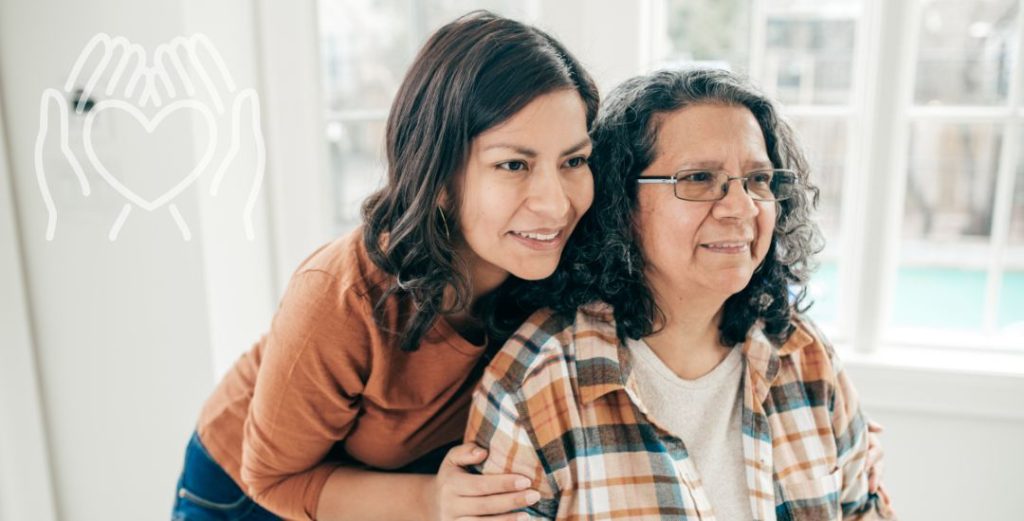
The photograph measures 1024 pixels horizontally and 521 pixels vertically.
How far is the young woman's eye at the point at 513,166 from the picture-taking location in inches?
43.6

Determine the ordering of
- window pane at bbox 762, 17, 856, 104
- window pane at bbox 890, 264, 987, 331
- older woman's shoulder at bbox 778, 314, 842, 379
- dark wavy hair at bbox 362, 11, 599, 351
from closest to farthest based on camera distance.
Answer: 1. dark wavy hair at bbox 362, 11, 599, 351
2. older woman's shoulder at bbox 778, 314, 842, 379
3. window pane at bbox 762, 17, 856, 104
4. window pane at bbox 890, 264, 987, 331

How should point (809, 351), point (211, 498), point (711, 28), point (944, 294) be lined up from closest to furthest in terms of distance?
point (809, 351), point (211, 498), point (711, 28), point (944, 294)

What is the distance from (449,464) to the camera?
1195mm

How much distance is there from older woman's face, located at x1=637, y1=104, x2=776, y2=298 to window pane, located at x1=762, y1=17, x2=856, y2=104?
1033 millimetres

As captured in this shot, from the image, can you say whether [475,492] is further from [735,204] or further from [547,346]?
[735,204]

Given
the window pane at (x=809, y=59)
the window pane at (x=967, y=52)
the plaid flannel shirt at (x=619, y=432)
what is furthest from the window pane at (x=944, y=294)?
the plaid flannel shirt at (x=619, y=432)

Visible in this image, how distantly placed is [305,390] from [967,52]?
1.88 metres

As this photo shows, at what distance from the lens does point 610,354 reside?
3.89 feet

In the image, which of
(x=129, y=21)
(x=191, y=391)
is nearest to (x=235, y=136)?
(x=129, y=21)

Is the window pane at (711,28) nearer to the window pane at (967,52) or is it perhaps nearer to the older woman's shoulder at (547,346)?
the window pane at (967,52)

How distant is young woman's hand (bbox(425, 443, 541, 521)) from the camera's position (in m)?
1.11

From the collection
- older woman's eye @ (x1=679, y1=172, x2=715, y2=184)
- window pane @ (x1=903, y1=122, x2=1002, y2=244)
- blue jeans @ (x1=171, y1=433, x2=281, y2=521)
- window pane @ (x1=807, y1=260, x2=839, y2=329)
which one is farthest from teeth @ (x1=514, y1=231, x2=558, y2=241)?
window pane @ (x1=903, y1=122, x2=1002, y2=244)

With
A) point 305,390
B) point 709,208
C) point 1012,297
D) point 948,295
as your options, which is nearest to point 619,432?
point 709,208

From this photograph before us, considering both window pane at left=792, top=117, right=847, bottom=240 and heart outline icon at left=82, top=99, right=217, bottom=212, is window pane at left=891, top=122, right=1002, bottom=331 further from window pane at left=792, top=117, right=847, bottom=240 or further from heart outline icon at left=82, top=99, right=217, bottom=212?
heart outline icon at left=82, top=99, right=217, bottom=212
